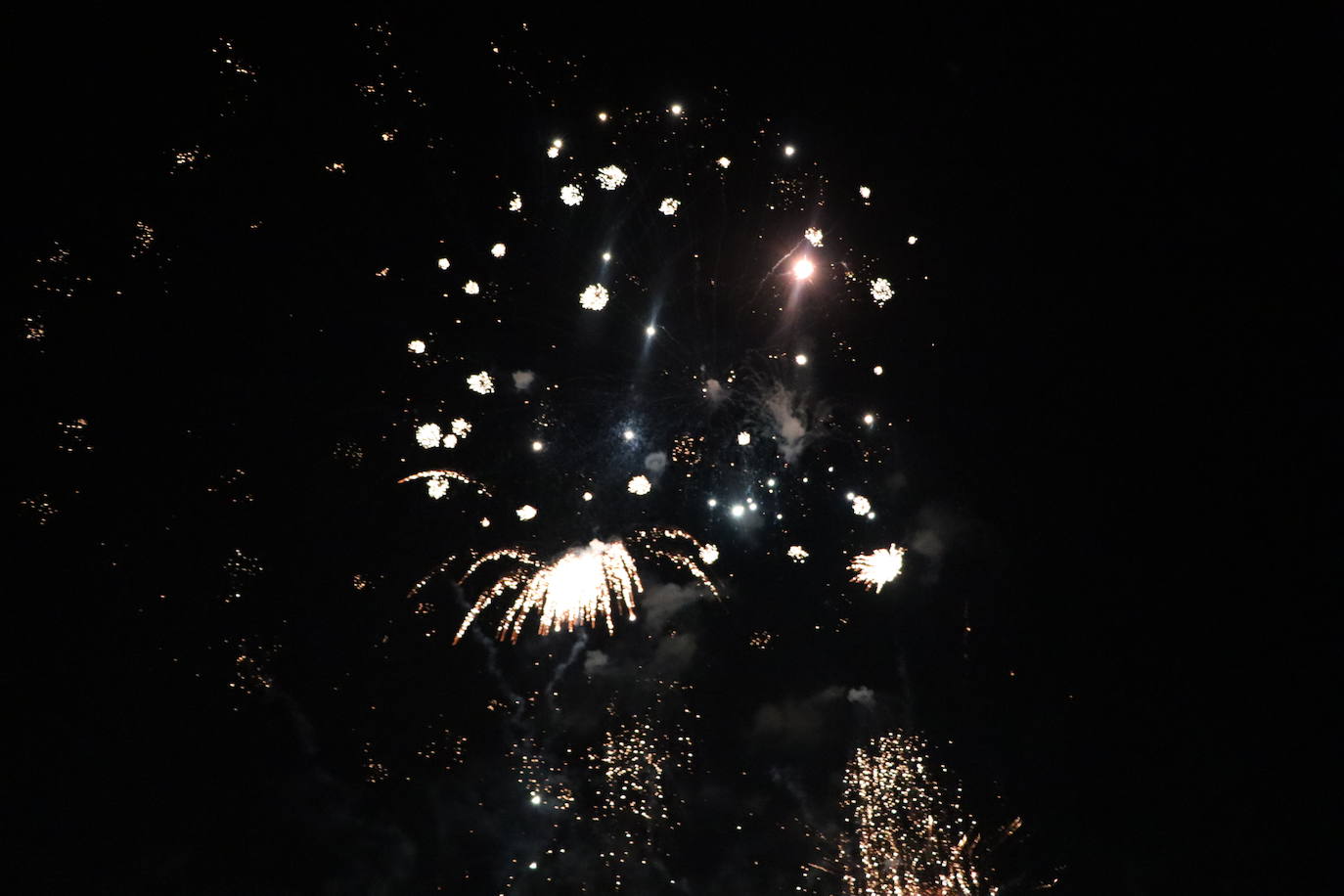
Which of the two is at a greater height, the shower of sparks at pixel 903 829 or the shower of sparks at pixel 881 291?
the shower of sparks at pixel 881 291

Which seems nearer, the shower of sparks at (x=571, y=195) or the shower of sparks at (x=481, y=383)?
the shower of sparks at (x=571, y=195)

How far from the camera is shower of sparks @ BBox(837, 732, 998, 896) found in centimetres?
367

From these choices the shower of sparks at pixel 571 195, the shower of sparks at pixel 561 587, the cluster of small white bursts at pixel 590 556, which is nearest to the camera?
the shower of sparks at pixel 571 195

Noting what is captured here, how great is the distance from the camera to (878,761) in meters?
4.20

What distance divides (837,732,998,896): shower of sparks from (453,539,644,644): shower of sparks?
197 centimetres

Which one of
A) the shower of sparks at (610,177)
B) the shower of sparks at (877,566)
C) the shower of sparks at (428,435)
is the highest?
the shower of sparks at (610,177)

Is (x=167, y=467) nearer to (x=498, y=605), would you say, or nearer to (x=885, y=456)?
(x=498, y=605)

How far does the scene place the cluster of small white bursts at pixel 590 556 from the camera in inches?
142

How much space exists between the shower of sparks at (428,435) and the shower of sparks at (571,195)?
4.68 feet

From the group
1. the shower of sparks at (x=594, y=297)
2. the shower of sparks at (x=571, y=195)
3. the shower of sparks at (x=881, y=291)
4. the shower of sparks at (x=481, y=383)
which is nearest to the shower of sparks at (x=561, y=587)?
the shower of sparks at (x=481, y=383)

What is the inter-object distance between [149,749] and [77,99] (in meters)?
3.38

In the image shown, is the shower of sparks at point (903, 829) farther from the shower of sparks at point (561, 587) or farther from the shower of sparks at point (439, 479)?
the shower of sparks at point (439, 479)

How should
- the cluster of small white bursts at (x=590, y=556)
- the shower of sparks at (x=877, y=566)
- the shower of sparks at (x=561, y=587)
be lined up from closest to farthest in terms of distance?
1. the cluster of small white bursts at (x=590, y=556)
2. the shower of sparks at (x=561, y=587)
3. the shower of sparks at (x=877, y=566)

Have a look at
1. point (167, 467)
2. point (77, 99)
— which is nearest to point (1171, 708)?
point (167, 467)
